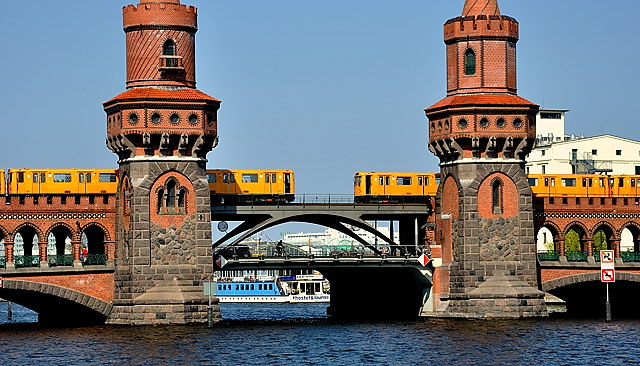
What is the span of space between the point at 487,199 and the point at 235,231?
70.9ft

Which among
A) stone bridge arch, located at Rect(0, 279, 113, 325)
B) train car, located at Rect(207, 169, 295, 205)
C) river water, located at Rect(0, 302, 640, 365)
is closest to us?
river water, located at Rect(0, 302, 640, 365)

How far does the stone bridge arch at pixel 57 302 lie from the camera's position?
118 meters

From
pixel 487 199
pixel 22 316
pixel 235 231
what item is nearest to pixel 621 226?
pixel 487 199

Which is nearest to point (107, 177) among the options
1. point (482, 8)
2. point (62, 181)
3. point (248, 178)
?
point (62, 181)

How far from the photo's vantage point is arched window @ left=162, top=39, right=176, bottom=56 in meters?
120

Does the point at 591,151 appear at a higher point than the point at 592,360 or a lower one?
higher

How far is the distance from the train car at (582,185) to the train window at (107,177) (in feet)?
115

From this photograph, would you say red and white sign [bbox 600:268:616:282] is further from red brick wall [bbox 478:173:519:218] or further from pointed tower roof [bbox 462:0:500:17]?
pointed tower roof [bbox 462:0:500:17]

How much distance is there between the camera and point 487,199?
407 ft

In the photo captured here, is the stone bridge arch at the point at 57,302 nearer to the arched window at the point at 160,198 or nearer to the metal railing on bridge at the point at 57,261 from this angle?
the metal railing on bridge at the point at 57,261

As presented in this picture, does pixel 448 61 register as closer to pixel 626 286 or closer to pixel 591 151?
pixel 626 286

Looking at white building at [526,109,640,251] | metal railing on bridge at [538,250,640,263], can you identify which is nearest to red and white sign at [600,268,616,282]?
metal railing on bridge at [538,250,640,263]

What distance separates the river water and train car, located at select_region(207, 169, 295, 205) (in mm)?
10528

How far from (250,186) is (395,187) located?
13076mm
